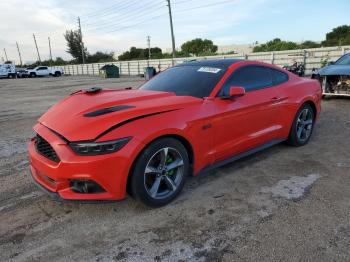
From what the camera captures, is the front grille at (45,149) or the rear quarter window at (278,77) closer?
the front grille at (45,149)

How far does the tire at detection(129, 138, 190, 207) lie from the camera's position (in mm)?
3246

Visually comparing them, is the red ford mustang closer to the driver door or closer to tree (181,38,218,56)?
the driver door

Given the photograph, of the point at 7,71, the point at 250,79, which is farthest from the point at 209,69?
the point at 7,71

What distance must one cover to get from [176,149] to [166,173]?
277mm

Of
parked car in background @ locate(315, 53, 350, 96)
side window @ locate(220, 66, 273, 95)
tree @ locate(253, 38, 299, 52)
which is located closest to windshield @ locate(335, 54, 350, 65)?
parked car in background @ locate(315, 53, 350, 96)

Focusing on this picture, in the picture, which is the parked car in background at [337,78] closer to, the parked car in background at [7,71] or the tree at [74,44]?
the parked car in background at [7,71]

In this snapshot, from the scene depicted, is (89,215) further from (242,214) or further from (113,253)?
(242,214)

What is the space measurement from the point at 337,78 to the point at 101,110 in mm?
8489

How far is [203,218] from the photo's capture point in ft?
10.9

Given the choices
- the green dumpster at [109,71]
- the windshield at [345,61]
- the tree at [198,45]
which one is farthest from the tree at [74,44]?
the windshield at [345,61]

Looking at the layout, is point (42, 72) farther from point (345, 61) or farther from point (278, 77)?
point (278, 77)

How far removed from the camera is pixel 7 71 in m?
49.2

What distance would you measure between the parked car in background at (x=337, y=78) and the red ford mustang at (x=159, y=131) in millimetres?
5293

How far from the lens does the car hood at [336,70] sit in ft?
30.1
